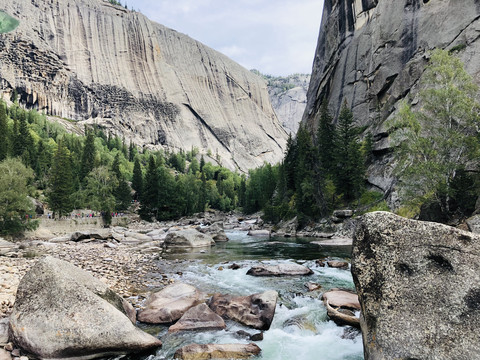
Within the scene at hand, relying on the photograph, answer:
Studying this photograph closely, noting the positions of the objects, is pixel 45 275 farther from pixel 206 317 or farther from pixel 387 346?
pixel 387 346

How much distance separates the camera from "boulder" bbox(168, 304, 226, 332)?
7.94 metres

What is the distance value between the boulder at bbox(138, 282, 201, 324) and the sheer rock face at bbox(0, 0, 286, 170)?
520ft

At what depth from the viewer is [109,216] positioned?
4572 centimetres

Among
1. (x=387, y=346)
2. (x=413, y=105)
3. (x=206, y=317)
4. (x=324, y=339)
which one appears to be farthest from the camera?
(x=413, y=105)

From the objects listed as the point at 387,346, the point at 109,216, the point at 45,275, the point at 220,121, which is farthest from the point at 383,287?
the point at 220,121

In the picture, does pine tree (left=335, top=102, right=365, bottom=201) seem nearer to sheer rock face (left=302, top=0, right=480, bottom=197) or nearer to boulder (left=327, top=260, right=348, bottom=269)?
sheer rock face (left=302, top=0, right=480, bottom=197)

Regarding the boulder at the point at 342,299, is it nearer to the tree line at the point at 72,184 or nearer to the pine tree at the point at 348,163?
the tree line at the point at 72,184

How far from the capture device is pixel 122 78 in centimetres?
16125

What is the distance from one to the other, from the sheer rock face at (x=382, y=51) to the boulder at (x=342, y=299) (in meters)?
29.4

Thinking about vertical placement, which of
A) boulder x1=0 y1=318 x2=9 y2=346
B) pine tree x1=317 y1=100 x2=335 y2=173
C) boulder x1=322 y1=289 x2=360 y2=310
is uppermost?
pine tree x1=317 y1=100 x2=335 y2=173

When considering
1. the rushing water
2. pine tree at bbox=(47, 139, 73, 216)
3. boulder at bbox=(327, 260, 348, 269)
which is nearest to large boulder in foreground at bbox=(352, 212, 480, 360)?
the rushing water

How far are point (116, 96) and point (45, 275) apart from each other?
17095 cm

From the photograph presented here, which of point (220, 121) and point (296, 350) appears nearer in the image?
point (296, 350)

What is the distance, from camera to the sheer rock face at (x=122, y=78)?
13925 cm
